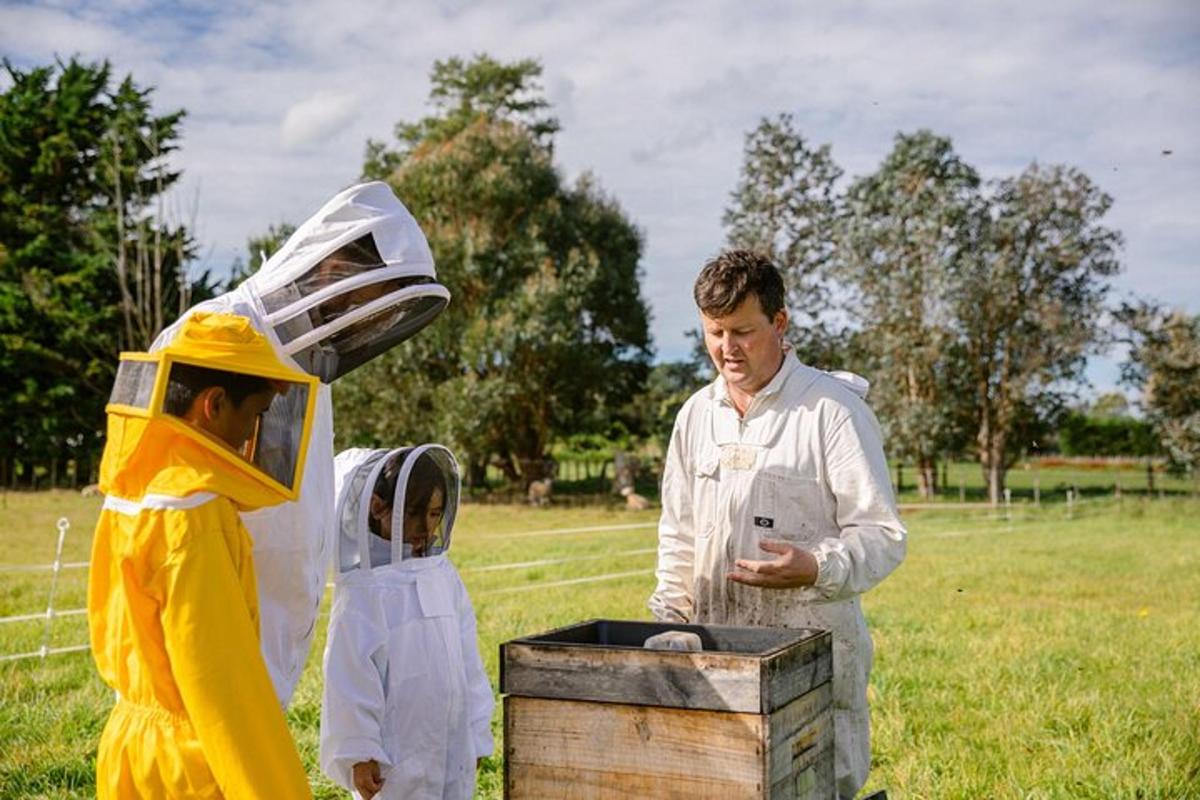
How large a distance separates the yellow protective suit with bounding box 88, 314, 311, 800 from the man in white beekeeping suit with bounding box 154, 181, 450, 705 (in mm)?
407

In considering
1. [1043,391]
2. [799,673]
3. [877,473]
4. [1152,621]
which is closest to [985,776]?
[877,473]

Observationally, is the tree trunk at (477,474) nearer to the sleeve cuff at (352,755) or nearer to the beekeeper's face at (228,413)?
the sleeve cuff at (352,755)

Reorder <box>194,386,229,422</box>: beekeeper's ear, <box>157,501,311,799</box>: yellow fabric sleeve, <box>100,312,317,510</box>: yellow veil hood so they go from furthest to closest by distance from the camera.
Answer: <box>194,386,229,422</box>: beekeeper's ear, <box>100,312,317,510</box>: yellow veil hood, <box>157,501,311,799</box>: yellow fabric sleeve

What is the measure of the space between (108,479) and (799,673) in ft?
6.02

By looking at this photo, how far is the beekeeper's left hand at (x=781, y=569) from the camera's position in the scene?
12.1 feet

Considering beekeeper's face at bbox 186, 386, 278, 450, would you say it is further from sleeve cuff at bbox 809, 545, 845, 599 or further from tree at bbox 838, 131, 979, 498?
tree at bbox 838, 131, 979, 498

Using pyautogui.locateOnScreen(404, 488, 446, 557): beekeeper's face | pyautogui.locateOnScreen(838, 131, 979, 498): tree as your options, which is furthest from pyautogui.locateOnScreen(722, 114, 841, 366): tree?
pyautogui.locateOnScreen(404, 488, 446, 557): beekeeper's face

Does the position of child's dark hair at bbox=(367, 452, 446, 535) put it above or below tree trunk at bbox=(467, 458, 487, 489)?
above

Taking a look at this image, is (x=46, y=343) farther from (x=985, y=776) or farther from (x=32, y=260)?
(x=985, y=776)

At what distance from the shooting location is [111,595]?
2879 mm

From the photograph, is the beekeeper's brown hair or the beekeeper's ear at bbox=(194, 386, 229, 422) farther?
the beekeeper's brown hair

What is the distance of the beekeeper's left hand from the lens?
3.70m

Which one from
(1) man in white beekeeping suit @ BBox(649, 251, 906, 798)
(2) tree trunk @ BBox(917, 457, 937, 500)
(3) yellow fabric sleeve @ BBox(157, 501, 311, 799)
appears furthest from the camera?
(2) tree trunk @ BBox(917, 457, 937, 500)

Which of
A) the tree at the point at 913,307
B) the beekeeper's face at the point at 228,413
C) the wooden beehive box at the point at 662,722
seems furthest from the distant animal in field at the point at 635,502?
the beekeeper's face at the point at 228,413
